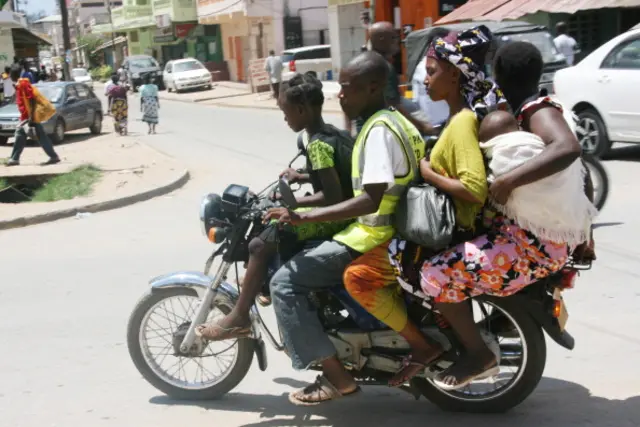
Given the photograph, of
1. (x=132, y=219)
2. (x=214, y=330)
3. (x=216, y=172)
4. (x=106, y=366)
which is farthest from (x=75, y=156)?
(x=214, y=330)

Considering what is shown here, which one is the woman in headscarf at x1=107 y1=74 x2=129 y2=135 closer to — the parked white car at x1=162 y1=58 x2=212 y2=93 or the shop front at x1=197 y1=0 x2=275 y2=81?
the parked white car at x1=162 y1=58 x2=212 y2=93

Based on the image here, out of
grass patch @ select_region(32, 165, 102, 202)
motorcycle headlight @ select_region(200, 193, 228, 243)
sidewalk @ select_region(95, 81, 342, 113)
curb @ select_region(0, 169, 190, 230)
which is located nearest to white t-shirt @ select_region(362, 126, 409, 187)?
motorcycle headlight @ select_region(200, 193, 228, 243)

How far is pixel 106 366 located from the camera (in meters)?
4.89

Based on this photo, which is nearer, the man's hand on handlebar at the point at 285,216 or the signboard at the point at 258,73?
the man's hand on handlebar at the point at 285,216

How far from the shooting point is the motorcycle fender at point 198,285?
404 cm

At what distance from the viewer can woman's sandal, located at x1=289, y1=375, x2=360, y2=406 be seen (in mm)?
3723

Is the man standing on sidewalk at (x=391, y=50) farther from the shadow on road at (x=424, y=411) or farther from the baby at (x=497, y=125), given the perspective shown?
the baby at (x=497, y=125)

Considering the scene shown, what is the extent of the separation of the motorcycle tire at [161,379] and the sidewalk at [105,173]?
5.92 metres

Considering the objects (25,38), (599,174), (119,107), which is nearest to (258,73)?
(25,38)

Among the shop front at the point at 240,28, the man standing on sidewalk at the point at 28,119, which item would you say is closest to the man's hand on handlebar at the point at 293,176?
the man standing on sidewalk at the point at 28,119

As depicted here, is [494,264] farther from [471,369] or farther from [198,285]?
[198,285]

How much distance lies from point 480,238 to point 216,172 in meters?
10.2

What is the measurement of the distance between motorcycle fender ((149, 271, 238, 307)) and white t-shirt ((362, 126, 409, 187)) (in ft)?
3.32

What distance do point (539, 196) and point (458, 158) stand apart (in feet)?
1.18
